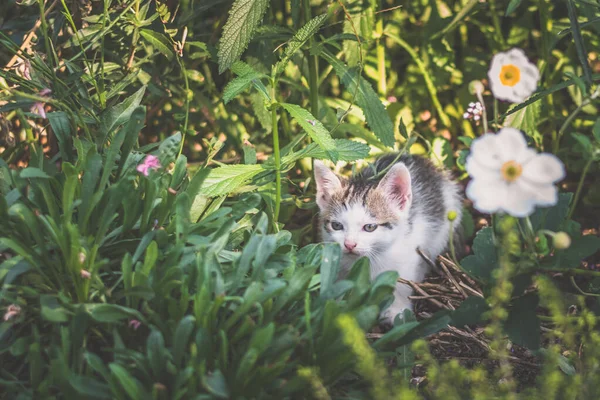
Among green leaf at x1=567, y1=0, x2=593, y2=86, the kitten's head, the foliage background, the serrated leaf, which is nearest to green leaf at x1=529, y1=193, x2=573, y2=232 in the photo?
the foliage background

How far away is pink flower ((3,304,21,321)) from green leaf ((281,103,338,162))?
101 centimetres

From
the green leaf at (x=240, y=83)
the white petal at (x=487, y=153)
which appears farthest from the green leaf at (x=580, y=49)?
the green leaf at (x=240, y=83)

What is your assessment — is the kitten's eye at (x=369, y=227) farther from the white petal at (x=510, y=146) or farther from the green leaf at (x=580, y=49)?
the white petal at (x=510, y=146)

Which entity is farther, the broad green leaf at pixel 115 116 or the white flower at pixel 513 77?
the broad green leaf at pixel 115 116

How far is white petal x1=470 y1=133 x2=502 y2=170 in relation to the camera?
5.56ft

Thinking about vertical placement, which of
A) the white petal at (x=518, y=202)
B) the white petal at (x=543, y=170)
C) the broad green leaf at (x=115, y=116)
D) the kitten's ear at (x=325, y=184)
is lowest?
the kitten's ear at (x=325, y=184)

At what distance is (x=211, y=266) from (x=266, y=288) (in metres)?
0.16

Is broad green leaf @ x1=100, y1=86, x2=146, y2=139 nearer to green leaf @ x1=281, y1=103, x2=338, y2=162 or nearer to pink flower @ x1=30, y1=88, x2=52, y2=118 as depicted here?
pink flower @ x1=30, y1=88, x2=52, y2=118

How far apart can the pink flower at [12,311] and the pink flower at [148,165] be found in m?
0.53

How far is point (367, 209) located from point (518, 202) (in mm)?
1296

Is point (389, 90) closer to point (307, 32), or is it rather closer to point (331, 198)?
point (331, 198)

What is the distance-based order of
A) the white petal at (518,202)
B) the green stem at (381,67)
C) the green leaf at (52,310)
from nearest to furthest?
the white petal at (518,202) → the green leaf at (52,310) → the green stem at (381,67)

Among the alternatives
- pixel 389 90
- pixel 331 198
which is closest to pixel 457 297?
pixel 331 198

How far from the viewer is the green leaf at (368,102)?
2.80 meters
